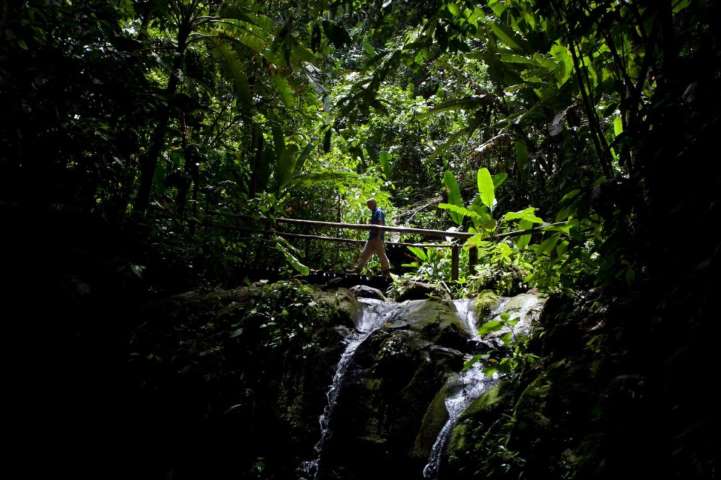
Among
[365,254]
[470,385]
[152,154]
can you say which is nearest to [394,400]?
[470,385]

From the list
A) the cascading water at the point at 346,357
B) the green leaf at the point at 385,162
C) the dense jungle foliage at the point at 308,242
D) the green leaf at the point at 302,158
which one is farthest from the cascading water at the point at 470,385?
the green leaf at the point at 385,162

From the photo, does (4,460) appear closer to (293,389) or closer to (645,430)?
(293,389)

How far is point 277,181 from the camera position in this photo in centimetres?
1053

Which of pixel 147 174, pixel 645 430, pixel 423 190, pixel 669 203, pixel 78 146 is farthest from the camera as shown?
pixel 423 190

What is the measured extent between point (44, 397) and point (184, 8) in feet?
16.5

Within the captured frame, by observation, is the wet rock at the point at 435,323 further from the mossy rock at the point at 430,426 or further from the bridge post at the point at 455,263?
the bridge post at the point at 455,263

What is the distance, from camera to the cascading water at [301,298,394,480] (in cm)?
538

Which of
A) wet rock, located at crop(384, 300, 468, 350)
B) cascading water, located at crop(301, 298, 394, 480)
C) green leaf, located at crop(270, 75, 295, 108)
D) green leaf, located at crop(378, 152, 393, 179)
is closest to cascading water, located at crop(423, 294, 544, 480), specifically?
wet rock, located at crop(384, 300, 468, 350)

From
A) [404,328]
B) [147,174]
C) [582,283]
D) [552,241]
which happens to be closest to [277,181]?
[147,174]

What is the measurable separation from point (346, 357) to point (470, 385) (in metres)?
1.57

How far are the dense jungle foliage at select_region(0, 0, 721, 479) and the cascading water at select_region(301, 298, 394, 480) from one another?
231 mm

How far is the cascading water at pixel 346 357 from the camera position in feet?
17.6

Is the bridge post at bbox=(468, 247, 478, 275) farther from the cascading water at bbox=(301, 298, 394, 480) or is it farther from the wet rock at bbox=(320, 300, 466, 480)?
the wet rock at bbox=(320, 300, 466, 480)

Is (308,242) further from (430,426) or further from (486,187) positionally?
(430,426)
